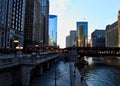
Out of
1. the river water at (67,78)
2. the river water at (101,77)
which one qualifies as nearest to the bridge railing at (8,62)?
the river water at (67,78)

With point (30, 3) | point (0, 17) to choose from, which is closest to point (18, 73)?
point (0, 17)

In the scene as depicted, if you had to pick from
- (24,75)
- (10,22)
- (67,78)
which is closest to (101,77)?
(67,78)

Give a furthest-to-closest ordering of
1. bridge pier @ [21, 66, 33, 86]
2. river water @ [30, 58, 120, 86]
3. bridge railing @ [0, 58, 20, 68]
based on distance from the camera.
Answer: river water @ [30, 58, 120, 86], bridge pier @ [21, 66, 33, 86], bridge railing @ [0, 58, 20, 68]

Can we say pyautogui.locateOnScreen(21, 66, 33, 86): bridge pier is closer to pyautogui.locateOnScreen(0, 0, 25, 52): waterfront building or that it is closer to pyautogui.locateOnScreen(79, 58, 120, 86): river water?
pyautogui.locateOnScreen(79, 58, 120, 86): river water

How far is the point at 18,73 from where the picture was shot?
32.8 m

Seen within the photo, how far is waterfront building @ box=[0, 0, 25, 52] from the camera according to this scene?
119938 mm

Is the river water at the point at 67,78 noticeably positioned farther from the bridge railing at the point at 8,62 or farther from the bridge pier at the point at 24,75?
the bridge railing at the point at 8,62

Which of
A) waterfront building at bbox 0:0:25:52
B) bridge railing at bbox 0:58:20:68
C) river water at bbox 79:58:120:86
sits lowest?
river water at bbox 79:58:120:86

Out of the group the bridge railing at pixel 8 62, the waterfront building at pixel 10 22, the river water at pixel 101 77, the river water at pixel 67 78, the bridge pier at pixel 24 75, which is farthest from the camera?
the waterfront building at pixel 10 22

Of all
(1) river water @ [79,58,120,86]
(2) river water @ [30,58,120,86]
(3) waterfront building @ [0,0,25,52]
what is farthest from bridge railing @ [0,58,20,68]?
(3) waterfront building @ [0,0,25,52]

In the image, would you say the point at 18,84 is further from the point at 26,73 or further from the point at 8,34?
the point at 8,34

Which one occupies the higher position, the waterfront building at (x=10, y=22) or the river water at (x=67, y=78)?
the waterfront building at (x=10, y=22)

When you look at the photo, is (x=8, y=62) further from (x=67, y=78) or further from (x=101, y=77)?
(x=101, y=77)

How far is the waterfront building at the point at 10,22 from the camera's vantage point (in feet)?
393
